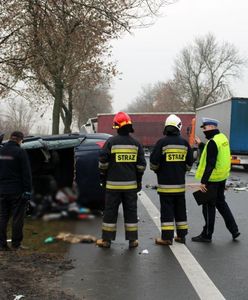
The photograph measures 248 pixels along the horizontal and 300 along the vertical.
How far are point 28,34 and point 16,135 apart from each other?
264 inches

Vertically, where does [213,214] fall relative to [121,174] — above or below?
below

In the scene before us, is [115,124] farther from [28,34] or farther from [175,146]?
[28,34]

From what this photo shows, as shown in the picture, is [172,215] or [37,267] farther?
[172,215]

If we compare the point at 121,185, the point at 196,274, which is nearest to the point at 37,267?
the point at 121,185

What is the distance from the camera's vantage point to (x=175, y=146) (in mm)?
A: 7102

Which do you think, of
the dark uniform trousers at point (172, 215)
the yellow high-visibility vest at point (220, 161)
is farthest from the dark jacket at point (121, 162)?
the yellow high-visibility vest at point (220, 161)

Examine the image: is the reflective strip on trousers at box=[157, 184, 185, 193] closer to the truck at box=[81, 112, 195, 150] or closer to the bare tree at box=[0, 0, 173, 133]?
the bare tree at box=[0, 0, 173, 133]

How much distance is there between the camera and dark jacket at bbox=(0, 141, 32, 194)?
6.63 meters

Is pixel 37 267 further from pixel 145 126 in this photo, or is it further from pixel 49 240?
pixel 145 126

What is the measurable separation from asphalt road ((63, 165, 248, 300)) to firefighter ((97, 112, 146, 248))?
0.96ft

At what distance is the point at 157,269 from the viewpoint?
589 cm

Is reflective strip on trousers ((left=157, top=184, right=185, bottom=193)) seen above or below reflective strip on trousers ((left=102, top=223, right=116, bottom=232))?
above

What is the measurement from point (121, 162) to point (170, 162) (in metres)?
0.75

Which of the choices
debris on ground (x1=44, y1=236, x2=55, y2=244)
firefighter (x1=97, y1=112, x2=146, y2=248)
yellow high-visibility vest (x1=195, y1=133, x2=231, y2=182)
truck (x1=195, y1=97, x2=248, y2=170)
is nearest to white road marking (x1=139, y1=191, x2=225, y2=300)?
firefighter (x1=97, y1=112, x2=146, y2=248)
